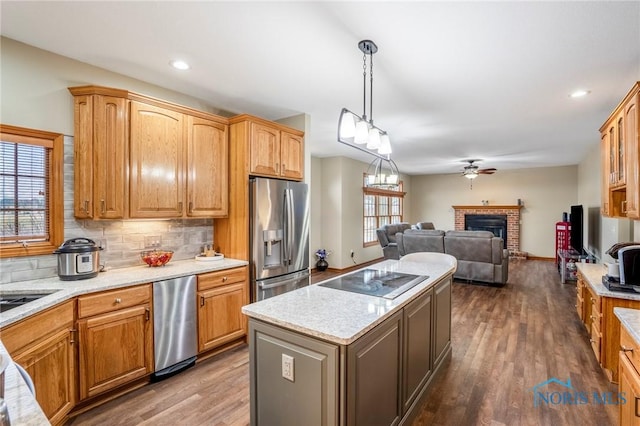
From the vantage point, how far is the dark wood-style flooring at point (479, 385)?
2121 millimetres

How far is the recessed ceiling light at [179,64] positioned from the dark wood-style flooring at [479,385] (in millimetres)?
2670

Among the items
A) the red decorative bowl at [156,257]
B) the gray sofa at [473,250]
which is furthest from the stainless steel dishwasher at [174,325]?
the gray sofa at [473,250]

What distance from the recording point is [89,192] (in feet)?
8.04

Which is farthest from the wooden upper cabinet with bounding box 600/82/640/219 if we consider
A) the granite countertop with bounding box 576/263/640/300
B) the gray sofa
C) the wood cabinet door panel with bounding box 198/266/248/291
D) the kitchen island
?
the wood cabinet door panel with bounding box 198/266/248/291

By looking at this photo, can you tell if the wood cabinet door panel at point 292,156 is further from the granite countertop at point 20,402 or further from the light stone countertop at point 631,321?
the light stone countertop at point 631,321

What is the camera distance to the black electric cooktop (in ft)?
6.54

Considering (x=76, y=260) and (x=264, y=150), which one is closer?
(x=76, y=260)

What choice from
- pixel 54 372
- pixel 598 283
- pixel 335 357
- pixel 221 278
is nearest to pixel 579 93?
pixel 598 283

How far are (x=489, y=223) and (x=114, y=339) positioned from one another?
9.67 meters

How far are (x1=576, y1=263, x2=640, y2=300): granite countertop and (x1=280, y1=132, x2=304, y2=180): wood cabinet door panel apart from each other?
10.1 ft

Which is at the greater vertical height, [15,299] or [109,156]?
[109,156]

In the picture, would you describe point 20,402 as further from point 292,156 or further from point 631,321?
point 292,156

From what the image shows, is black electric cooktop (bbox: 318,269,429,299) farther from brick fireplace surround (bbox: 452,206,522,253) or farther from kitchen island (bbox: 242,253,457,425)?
brick fireplace surround (bbox: 452,206,522,253)

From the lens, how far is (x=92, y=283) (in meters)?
2.26
